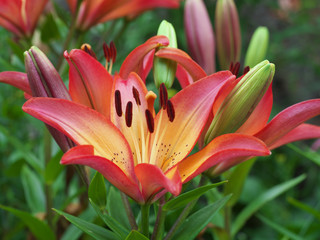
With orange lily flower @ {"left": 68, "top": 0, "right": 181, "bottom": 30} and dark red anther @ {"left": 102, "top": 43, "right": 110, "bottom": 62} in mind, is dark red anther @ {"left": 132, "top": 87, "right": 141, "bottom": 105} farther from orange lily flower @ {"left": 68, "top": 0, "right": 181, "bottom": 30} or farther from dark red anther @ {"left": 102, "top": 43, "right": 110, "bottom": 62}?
orange lily flower @ {"left": 68, "top": 0, "right": 181, "bottom": 30}

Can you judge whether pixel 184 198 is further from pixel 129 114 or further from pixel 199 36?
pixel 199 36

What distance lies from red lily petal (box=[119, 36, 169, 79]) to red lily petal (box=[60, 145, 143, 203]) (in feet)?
0.43

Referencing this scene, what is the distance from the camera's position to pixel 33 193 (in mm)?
797

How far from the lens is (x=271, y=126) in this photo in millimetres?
427

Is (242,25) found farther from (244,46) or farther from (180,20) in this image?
(180,20)

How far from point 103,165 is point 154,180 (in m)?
0.05

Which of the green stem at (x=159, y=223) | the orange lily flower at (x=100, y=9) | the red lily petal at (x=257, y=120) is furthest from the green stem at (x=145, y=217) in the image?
the orange lily flower at (x=100, y=9)

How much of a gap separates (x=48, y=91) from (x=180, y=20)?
109 centimetres

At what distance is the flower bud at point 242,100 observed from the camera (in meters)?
0.40

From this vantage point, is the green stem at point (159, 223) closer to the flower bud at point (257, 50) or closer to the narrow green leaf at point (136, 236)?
the narrow green leaf at point (136, 236)

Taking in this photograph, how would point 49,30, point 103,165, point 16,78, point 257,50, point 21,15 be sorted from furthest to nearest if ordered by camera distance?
point 49,30 → point 21,15 → point 257,50 → point 16,78 → point 103,165

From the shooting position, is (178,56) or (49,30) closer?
(178,56)

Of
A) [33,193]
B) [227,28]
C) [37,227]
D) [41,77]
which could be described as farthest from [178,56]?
[33,193]

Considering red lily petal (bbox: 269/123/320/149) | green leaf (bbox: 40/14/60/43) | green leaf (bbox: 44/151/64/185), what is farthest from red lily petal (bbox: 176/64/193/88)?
green leaf (bbox: 40/14/60/43)
